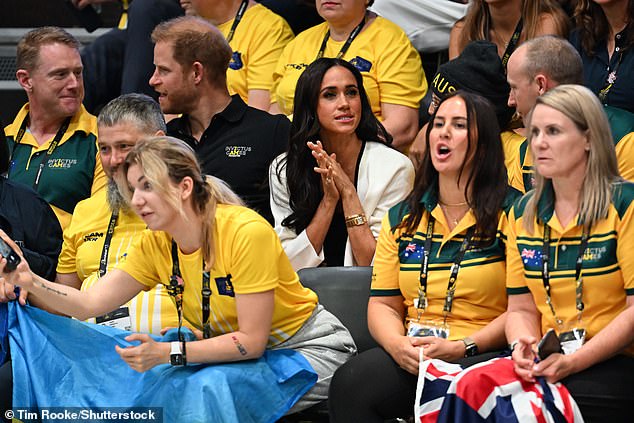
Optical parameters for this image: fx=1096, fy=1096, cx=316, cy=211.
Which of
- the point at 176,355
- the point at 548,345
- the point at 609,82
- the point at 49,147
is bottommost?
the point at 176,355

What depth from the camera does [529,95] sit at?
386 cm

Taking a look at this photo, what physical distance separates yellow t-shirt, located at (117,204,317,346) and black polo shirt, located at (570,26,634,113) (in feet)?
4.77

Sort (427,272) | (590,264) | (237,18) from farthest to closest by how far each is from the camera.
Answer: (237,18)
(427,272)
(590,264)

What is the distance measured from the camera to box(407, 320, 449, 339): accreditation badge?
335 cm

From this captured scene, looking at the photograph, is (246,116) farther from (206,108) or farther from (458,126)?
(458,126)

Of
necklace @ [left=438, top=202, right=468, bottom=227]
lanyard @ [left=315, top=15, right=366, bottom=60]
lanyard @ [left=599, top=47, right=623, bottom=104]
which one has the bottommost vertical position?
necklace @ [left=438, top=202, right=468, bottom=227]

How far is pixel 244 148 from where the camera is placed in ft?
14.9

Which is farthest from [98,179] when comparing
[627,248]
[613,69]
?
[627,248]

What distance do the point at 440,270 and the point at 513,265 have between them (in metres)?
0.24

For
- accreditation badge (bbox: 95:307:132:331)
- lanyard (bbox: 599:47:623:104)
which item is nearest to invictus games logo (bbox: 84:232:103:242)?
accreditation badge (bbox: 95:307:132:331)

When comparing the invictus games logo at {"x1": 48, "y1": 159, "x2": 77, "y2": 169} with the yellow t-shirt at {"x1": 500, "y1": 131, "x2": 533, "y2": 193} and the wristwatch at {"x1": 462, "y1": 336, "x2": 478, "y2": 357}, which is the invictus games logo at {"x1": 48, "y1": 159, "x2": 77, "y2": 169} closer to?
the yellow t-shirt at {"x1": 500, "y1": 131, "x2": 533, "y2": 193}

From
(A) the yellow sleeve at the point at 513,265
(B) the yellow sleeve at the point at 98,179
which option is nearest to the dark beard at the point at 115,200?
(B) the yellow sleeve at the point at 98,179

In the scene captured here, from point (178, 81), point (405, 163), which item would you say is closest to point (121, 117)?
point (178, 81)

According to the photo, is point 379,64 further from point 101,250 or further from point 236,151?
point 101,250
